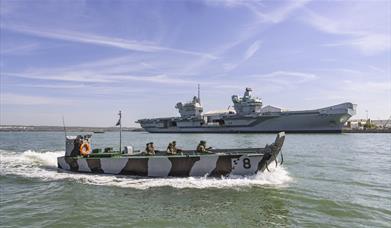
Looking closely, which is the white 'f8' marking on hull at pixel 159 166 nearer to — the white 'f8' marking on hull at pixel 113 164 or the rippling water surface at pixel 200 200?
the rippling water surface at pixel 200 200

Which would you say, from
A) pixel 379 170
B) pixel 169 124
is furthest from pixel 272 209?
pixel 169 124

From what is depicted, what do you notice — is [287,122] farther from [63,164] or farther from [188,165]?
[188,165]

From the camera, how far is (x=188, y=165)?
49.6 ft

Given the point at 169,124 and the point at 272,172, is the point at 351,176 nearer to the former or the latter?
the point at 272,172

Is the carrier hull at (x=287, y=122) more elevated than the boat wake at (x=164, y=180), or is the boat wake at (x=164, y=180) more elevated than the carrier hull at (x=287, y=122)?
the carrier hull at (x=287, y=122)

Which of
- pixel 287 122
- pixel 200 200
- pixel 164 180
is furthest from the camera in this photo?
pixel 287 122

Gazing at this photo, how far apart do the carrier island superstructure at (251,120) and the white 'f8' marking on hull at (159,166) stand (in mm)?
61291

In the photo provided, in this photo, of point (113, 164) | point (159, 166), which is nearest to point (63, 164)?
point (113, 164)

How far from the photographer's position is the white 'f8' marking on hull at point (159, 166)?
15.4 meters

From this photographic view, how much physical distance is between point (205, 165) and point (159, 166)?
204 cm

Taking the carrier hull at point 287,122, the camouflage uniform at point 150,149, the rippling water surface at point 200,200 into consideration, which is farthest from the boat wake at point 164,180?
the carrier hull at point 287,122

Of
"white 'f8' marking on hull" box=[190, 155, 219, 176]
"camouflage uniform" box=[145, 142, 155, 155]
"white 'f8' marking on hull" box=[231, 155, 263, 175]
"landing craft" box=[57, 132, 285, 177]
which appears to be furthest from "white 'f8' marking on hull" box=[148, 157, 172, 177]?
"white 'f8' marking on hull" box=[231, 155, 263, 175]

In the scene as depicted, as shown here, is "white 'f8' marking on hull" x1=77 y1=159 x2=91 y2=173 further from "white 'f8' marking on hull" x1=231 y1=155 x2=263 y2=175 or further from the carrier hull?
the carrier hull

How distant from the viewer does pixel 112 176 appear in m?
16.4
